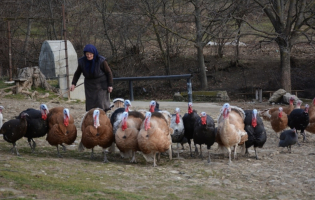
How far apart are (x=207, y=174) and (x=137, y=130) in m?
1.70

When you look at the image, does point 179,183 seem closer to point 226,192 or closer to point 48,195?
point 226,192

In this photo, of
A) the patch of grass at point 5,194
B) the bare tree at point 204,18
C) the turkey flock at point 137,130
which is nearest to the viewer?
the patch of grass at point 5,194

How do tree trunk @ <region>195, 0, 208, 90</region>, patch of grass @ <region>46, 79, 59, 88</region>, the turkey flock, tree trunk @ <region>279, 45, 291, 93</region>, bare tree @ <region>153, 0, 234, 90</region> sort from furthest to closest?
tree trunk @ <region>195, 0, 208, 90</region>, tree trunk @ <region>279, 45, 291, 93</region>, bare tree @ <region>153, 0, 234, 90</region>, patch of grass @ <region>46, 79, 59, 88</region>, the turkey flock

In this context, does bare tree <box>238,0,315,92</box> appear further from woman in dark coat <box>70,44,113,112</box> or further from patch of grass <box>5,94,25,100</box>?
woman in dark coat <box>70,44,113,112</box>

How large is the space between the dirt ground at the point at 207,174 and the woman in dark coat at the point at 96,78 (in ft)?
3.97

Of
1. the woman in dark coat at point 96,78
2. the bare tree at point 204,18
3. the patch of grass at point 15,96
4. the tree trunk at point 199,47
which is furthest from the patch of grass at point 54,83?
the woman in dark coat at point 96,78

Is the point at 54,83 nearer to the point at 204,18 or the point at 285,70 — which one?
the point at 204,18

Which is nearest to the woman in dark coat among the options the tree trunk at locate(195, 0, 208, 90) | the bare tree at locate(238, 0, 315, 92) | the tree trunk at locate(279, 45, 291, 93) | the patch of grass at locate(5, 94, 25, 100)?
the patch of grass at locate(5, 94, 25, 100)

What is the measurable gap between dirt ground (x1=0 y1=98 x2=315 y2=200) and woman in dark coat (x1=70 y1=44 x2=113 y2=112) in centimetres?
121

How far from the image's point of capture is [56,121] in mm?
9453

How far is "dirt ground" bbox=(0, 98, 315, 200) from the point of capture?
7.08 m

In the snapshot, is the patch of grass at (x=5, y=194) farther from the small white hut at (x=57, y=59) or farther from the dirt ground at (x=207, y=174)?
the small white hut at (x=57, y=59)

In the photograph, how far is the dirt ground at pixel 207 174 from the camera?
7.08 metres

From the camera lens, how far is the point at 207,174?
8523 mm
